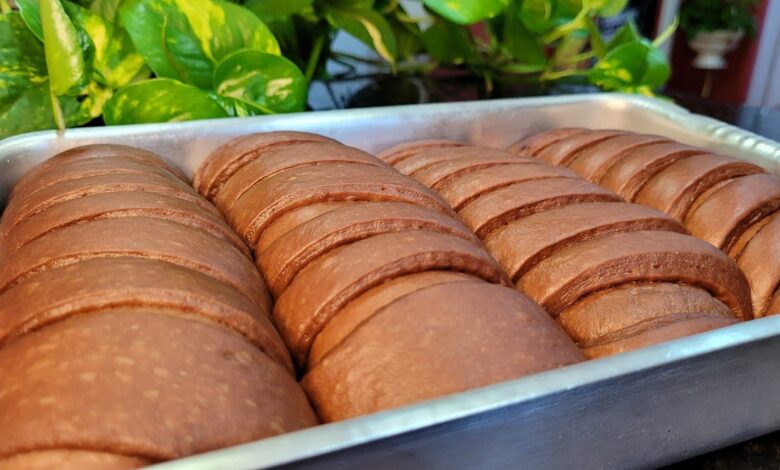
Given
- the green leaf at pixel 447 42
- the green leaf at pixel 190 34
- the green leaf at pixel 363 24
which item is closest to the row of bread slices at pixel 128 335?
the green leaf at pixel 190 34

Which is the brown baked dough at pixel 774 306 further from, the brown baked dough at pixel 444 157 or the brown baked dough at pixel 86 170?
the brown baked dough at pixel 86 170

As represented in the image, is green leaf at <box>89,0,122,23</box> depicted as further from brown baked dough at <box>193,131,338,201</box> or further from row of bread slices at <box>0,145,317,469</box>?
row of bread slices at <box>0,145,317,469</box>

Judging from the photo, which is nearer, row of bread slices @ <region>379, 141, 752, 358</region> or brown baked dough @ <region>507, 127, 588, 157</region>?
row of bread slices @ <region>379, 141, 752, 358</region>

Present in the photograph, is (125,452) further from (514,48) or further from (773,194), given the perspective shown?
(514,48)

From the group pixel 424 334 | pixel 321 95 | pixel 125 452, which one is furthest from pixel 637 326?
pixel 321 95

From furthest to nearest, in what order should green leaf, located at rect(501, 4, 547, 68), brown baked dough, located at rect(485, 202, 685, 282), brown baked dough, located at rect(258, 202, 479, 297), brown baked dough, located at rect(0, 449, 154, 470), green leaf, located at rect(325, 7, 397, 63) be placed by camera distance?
green leaf, located at rect(501, 4, 547, 68) → green leaf, located at rect(325, 7, 397, 63) → brown baked dough, located at rect(485, 202, 685, 282) → brown baked dough, located at rect(258, 202, 479, 297) → brown baked dough, located at rect(0, 449, 154, 470)

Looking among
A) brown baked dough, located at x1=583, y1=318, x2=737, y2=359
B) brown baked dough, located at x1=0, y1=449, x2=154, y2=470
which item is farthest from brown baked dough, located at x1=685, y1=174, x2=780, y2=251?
brown baked dough, located at x1=0, y1=449, x2=154, y2=470

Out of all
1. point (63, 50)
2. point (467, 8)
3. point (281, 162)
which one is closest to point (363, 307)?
point (281, 162)
